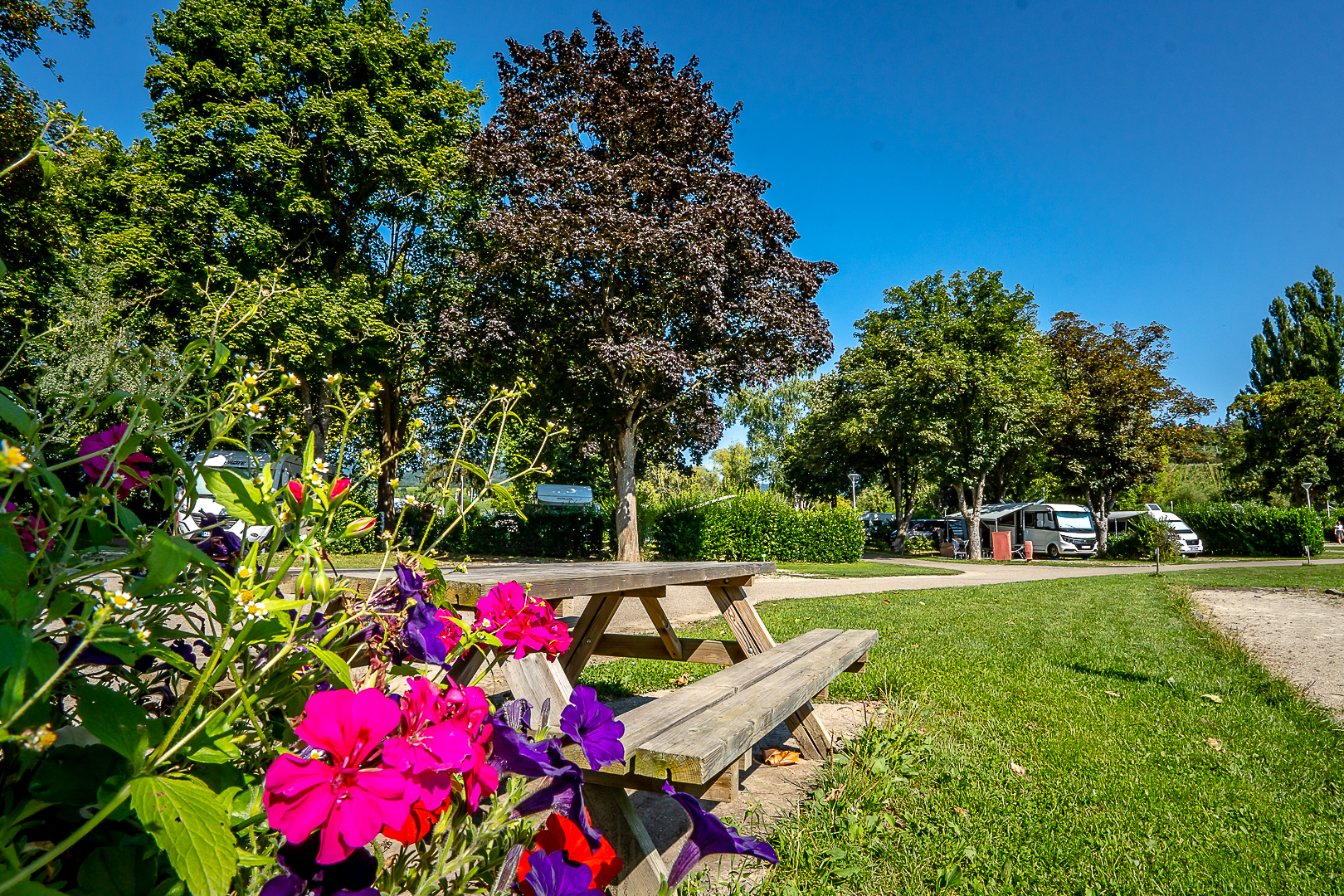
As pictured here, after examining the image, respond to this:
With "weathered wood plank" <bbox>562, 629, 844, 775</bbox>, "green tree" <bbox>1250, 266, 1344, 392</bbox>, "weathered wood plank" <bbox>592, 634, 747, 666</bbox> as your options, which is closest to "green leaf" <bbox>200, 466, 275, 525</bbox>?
"weathered wood plank" <bbox>562, 629, 844, 775</bbox>

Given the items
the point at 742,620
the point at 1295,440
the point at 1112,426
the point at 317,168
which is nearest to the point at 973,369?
the point at 1112,426

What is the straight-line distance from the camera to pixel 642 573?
9.68 feet

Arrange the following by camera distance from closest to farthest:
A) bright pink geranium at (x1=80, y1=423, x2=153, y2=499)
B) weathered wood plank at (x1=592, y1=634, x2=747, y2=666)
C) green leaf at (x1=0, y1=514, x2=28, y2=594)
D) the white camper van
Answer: green leaf at (x1=0, y1=514, x2=28, y2=594)
bright pink geranium at (x1=80, y1=423, x2=153, y2=499)
weathered wood plank at (x1=592, y1=634, x2=747, y2=666)
the white camper van

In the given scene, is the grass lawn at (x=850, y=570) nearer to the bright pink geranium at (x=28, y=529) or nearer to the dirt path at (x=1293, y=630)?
the dirt path at (x=1293, y=630)

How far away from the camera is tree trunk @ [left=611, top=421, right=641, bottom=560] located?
16812 mm

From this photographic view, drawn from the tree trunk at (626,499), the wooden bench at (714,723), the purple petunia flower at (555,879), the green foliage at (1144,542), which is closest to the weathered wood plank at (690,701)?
the wooden bench at (714,723)

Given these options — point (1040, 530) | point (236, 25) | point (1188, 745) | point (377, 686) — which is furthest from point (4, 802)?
point (1040, 530)

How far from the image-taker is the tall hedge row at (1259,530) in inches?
901

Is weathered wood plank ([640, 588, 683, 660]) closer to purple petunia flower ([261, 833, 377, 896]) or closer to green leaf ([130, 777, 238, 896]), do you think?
purple petunia flower ([261, 833, 377, 896])

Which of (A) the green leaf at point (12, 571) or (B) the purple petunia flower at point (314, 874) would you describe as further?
(B) the purple petunia flower at point (314, 874)

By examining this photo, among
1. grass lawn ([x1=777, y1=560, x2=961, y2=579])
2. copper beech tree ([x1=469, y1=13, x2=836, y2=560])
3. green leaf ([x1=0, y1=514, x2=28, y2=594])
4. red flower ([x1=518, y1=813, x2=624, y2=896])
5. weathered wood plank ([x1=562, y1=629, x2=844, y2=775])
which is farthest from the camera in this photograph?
grass lawn ([x1=777, y1=560, x2=961, y2=579])

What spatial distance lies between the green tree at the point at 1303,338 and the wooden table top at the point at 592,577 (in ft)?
147

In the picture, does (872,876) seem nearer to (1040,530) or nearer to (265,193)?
(265,193)

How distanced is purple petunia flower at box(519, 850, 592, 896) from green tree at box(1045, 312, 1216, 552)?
2770 cm
